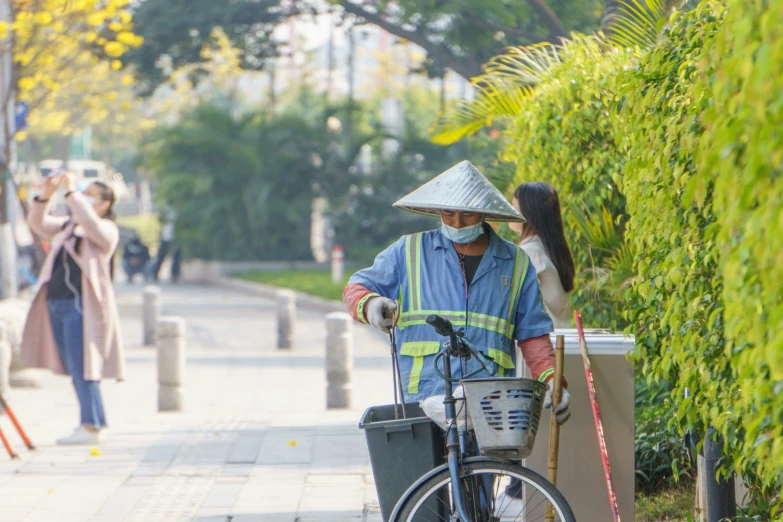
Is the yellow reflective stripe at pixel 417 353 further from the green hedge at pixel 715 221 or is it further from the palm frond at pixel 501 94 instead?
the palm frond at pixel 501 94

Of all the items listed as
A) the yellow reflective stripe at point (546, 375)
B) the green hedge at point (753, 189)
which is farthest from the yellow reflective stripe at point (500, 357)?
the green hedge at point (753, 189)

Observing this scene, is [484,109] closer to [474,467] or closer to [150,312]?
[474,467]

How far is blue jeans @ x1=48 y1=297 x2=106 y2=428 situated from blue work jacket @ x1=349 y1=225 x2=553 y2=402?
412cm

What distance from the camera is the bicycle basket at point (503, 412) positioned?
3850 mm

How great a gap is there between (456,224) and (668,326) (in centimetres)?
86

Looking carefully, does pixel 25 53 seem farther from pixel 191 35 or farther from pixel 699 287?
pixel 699 287

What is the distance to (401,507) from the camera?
3977 millimetres

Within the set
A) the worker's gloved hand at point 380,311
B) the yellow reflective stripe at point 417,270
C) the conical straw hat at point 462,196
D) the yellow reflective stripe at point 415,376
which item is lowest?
the yellow reflective stripe at point 415,376

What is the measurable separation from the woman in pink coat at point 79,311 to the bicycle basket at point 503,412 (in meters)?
4.66

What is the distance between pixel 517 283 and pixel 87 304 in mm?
4356

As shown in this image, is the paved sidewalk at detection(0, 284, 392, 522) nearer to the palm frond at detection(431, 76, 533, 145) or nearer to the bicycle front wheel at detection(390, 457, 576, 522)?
the bicycle front wheel at detection(390, 457, 576, 522)

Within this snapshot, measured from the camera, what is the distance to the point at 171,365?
405 inches

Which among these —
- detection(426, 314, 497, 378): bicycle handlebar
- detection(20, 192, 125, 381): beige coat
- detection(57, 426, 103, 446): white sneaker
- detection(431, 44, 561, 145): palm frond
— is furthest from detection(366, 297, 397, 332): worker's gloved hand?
detection(57, 426, 103, 446): white sneaker

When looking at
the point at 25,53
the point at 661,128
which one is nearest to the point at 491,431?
the point at 661,128
